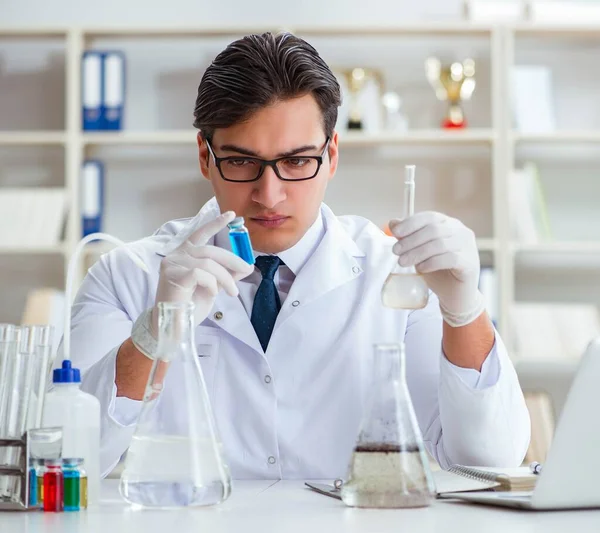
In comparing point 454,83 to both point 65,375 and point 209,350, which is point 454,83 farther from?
point 65,375

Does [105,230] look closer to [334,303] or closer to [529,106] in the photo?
[529,106]

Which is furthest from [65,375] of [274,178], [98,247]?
[98,247]

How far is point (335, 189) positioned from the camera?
12.1 ft

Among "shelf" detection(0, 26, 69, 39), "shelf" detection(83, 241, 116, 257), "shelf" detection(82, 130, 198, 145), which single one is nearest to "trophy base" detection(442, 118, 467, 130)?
"shelf" detection(82, 130, 198, 145)

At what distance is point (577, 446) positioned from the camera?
981 mm

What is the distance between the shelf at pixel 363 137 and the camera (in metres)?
3.48

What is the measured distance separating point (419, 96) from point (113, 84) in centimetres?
111

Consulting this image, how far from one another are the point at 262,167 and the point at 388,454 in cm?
76

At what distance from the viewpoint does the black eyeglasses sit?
65.3 inches

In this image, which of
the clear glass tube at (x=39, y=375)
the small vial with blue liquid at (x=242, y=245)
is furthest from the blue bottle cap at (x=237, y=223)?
the clear glass tube at (x=39, y=375)

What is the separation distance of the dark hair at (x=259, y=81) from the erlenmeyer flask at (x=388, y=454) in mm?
742

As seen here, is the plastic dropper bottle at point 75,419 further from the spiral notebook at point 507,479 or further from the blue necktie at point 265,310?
the blue necktie at point 265,310

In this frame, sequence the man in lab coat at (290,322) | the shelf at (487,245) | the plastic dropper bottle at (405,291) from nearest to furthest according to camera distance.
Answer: the plastic dropper bottle at (405,291) → the man in lab coat at (290,322) → the shelf at (487,245)

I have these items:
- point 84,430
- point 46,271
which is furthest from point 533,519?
point 46,271
